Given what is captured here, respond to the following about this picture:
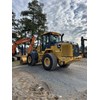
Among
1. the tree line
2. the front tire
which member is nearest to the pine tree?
the tree line

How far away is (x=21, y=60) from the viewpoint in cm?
165

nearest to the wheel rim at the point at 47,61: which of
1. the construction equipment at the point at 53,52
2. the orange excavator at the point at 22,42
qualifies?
the construction equipment at the point at 53,52

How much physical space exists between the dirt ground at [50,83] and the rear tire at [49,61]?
0.10 feet

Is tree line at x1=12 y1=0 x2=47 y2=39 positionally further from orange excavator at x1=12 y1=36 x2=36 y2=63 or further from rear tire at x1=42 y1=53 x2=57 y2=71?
rear tire at x1=42 y1=53 x2=57 y2=71

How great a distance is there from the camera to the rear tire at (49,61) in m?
1.61

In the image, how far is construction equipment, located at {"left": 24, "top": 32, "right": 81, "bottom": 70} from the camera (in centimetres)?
160

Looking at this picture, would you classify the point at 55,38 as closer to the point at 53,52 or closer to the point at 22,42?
the point at 53,52

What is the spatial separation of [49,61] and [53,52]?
0.07m

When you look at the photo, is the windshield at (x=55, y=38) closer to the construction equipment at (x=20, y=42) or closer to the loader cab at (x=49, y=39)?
the loader cab at (x=49, y=39)

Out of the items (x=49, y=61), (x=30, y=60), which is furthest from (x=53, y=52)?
(x=30, y=60)

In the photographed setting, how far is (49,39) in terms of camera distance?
1656 mm
